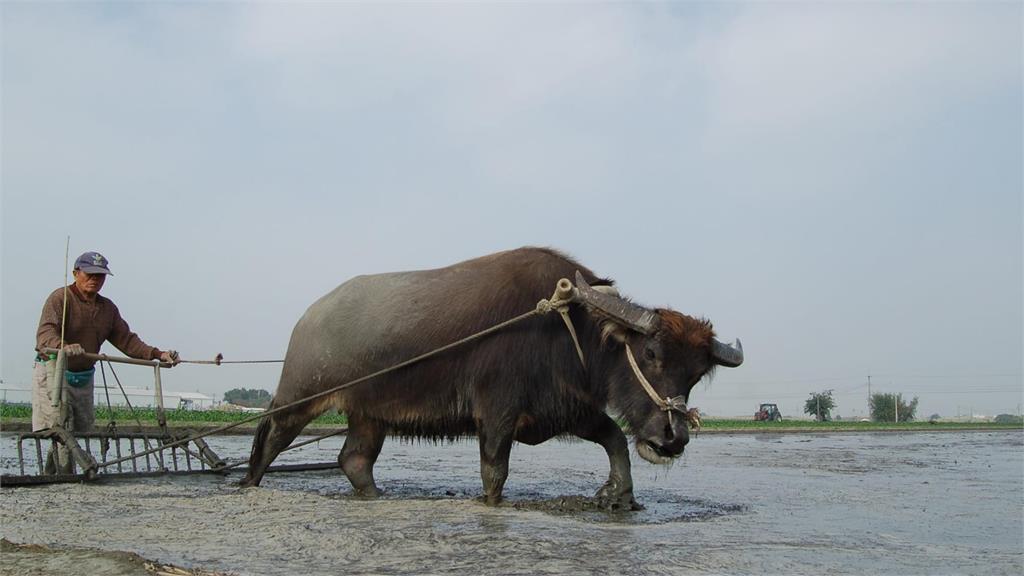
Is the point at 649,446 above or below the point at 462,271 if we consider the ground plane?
below

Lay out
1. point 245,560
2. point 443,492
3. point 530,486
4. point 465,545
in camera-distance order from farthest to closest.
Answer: point 530,486 < point 443,492 < point 465,545 < point 245,560

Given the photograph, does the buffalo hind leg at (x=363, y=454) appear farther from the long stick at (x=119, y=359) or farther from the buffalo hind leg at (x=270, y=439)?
the long stick at (x=119, y=359)

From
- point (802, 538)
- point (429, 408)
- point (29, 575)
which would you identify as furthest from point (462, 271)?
point (29, 575)

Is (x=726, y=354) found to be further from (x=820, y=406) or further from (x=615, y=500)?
(x=820, y=406)

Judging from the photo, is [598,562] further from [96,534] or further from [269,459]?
[269,459]

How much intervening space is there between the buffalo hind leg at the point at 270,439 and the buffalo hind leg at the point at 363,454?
537mm

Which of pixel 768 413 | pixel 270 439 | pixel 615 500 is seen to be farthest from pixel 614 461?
pixel 768 413

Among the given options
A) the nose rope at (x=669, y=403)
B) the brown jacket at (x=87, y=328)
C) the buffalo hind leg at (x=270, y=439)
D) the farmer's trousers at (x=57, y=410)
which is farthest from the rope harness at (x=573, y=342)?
the brown jacket at (x=87, y=328)

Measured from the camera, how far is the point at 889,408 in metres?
70.9

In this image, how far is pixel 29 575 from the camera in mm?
3850

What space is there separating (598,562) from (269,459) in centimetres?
492

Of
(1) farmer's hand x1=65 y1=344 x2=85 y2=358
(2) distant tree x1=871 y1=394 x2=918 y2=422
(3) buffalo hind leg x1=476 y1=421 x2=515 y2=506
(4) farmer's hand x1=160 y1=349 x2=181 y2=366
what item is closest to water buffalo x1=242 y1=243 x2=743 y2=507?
(3) buffalo hind leg x1=476 y1=421 x2=515 y2=506

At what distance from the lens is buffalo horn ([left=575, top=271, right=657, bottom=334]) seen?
6.85 metres

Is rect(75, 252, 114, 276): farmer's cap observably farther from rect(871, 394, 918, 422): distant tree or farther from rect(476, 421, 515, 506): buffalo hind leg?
rect(871, 394, 918, 422): distant tree
